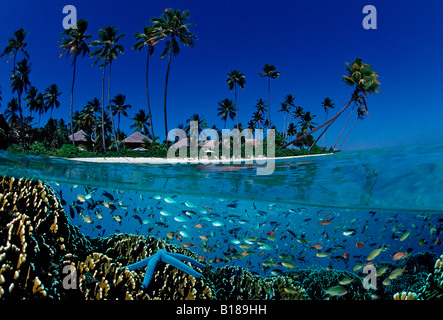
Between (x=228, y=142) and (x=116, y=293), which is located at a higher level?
(x=228, y=142)

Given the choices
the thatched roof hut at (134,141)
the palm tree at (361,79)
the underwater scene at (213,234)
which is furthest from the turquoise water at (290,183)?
the thatched roof hut at (134,141)

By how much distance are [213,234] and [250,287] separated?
236 centimetres

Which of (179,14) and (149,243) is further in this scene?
(179,14)

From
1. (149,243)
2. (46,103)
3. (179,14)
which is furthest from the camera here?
(46,103)

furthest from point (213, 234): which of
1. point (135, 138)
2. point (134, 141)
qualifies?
point (135, 138)

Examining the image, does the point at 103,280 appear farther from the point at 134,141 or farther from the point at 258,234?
the point at 134,141

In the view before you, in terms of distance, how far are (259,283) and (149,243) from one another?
3.65m

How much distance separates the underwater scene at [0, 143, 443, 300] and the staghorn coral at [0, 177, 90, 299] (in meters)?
0.02

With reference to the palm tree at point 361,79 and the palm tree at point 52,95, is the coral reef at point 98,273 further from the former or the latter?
the palm tree at point 52,95

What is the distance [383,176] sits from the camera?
8.38 m

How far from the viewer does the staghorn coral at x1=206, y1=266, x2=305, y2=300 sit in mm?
7938

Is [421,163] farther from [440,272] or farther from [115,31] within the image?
[115,31]

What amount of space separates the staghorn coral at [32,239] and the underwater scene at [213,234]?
0.07ft
